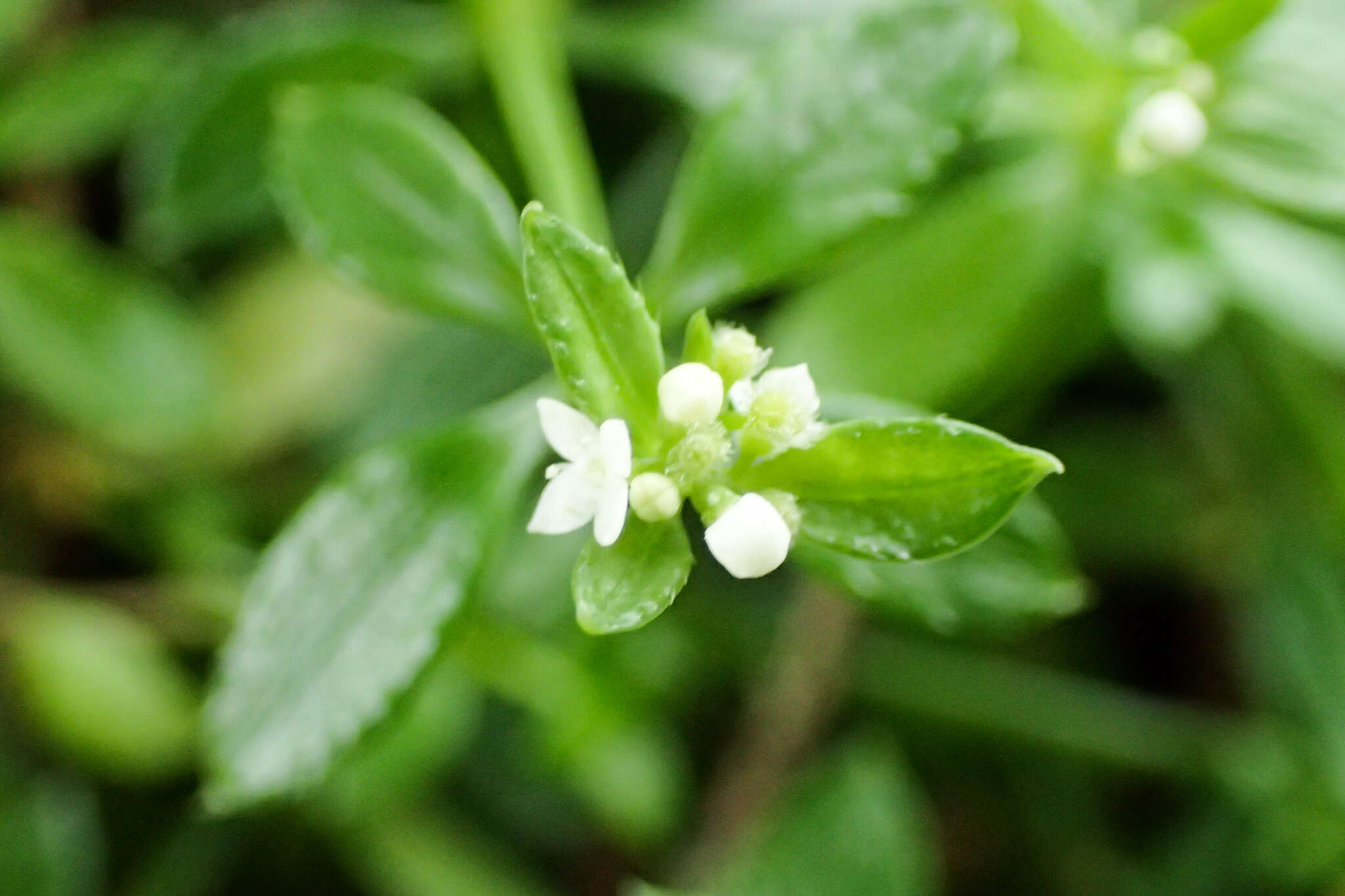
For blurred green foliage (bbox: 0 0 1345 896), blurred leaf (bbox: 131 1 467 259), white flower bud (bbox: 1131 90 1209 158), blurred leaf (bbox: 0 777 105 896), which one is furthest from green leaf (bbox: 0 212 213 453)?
white flower bud (bbox: 1131 90 1209 158)

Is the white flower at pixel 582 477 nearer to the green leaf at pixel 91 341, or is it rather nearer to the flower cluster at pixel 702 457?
the flower cluster at pixel 702 457

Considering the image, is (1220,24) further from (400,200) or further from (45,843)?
(45,843)

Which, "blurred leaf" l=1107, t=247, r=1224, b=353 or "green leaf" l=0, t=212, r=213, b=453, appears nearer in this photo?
"blurred leaf" l=1107, t=247, r=1224, b=353

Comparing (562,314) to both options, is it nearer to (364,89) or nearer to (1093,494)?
(364,89)

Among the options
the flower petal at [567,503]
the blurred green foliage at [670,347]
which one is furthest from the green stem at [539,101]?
the flower petal at [567,503]

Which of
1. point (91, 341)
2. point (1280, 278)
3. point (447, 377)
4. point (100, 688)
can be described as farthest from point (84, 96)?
point (1280, 278)

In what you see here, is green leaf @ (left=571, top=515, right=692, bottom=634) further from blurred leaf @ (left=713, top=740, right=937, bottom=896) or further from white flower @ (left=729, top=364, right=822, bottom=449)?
blurred leaf @ (left=713, top=740, right=937, bottom=896)
